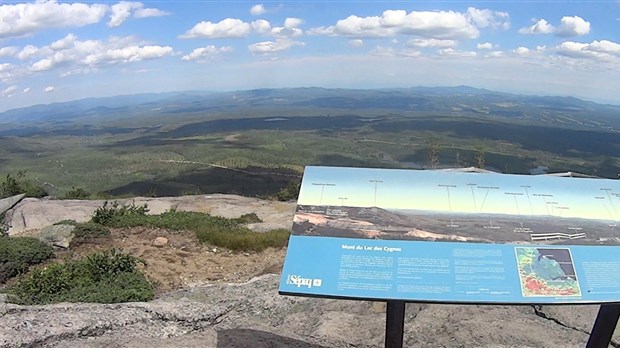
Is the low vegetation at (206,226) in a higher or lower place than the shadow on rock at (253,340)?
lower

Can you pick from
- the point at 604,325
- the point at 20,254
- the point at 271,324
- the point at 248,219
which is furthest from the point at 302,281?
the point at 248,219

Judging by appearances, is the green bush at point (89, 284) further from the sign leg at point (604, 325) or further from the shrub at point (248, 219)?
the sign leg at point (604, 325)

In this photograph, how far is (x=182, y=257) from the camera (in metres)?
11.1

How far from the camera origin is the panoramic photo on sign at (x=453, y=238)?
13.2 feet

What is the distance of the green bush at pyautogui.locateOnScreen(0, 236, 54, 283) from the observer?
32.7 ft

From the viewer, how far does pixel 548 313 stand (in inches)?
299

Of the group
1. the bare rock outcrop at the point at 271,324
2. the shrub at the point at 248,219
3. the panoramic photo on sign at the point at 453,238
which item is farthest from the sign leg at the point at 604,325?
the shrub at the point at 248,219

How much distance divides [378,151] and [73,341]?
90188 mm

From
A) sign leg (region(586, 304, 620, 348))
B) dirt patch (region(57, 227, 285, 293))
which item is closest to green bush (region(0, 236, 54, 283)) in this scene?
dirt patch (region(57, 227, 285, 293))

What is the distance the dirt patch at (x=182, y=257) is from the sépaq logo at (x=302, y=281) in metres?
5.79

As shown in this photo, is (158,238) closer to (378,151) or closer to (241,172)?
(241,172)

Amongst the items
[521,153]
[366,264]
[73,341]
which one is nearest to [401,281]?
[366,264]

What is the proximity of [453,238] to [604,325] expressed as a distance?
6.13 ft

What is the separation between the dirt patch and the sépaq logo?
5793mm
